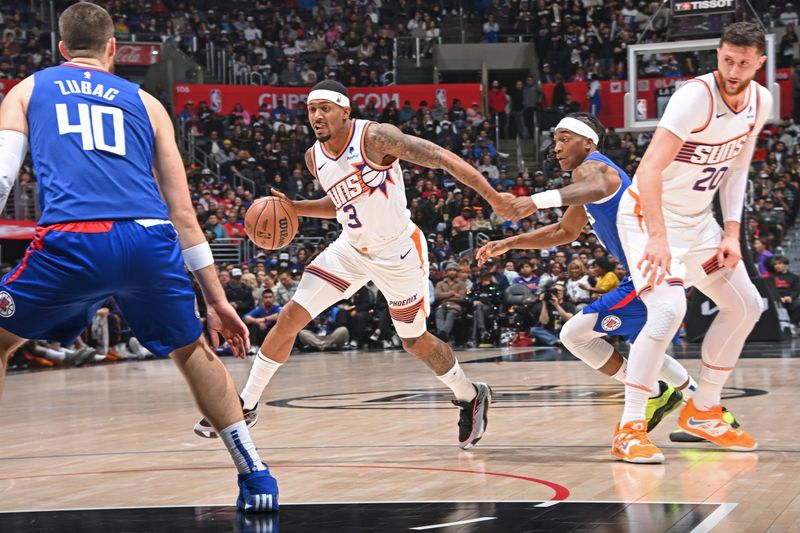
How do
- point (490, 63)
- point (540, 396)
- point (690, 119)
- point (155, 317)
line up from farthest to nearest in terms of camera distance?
point (490, 63) → point (540, 396) → point (690, 119) → point (155, 317)

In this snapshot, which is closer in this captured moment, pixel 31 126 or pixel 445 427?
pixel 31 126

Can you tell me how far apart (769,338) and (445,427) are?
29.8 ft

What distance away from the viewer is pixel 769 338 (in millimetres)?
14500

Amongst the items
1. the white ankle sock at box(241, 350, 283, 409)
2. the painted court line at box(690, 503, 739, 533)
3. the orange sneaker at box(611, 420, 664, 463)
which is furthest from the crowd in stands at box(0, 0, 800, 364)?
the painted court line at box(690, 503, 739, 533)

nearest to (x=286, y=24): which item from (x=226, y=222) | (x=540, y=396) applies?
(x=226, y=222)

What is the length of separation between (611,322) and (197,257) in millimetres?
2700

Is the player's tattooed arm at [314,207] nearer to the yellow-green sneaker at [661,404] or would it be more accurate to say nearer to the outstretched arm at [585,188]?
the outstretched arm at [585,188]

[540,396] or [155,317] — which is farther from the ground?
[155,317]

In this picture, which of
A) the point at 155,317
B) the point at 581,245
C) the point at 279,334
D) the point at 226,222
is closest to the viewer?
the point at 155,317

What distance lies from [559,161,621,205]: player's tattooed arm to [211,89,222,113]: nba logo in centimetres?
1927

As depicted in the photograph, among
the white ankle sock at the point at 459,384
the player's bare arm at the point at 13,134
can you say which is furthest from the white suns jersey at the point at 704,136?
the player's bare arm at the point at 13,134

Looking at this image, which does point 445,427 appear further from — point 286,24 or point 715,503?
point 286,24

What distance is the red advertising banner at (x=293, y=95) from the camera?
78.3ft

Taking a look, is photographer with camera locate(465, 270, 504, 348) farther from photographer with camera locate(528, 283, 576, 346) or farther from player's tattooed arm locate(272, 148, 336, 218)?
player's tattooed arm locate(272, 148, 336, 218)
